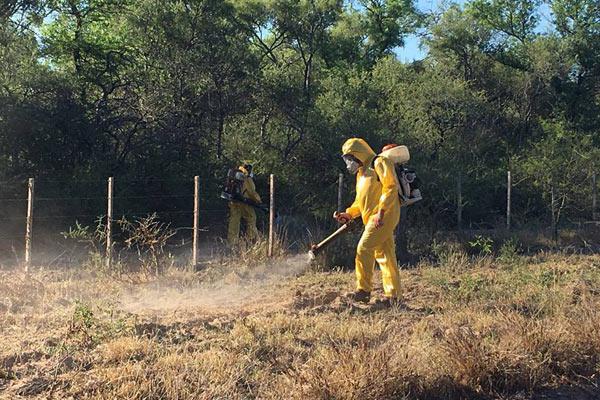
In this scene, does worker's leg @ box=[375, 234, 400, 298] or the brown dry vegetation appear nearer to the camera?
the brown dry vegetation

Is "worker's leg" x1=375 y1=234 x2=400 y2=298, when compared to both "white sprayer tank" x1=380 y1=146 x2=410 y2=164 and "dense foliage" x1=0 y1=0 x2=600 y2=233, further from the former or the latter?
"dense foliage" x1=0 y1=0 x2=600 y2=233

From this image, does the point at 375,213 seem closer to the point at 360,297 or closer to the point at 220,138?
the point at 360,297

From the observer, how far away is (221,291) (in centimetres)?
773

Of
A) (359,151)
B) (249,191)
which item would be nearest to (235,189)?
(249,191)

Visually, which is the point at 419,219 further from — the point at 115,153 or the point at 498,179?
the point at 115,153

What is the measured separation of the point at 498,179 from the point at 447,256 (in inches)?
275

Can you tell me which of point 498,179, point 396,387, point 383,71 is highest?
point 383,71

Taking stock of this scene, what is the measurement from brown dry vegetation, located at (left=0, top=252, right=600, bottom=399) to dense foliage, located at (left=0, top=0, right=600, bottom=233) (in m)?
4.90

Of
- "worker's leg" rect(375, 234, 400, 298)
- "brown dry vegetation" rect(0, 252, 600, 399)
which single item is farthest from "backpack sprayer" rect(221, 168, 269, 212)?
"worker's leg" rect(375, 234, 400, 298)

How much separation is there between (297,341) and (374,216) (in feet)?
6.99

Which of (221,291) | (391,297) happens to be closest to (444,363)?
(391,297)

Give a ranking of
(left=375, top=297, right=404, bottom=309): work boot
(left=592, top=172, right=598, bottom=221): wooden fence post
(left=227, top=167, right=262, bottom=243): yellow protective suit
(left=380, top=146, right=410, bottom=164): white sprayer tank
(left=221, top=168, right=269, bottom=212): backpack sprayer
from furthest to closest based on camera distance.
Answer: (left=592, top=172, right=598, bottom=221): wooden fence post, (left=227, top=167, right=262, bottom=243): yellow protective suit, (left=221, top=168, right=269, bottom=212): backpack sprayer, (left=380, top=146, right=410, bottom=164): white sprayer tank, (left=375, top=297, right=404, bottom=309): work boot

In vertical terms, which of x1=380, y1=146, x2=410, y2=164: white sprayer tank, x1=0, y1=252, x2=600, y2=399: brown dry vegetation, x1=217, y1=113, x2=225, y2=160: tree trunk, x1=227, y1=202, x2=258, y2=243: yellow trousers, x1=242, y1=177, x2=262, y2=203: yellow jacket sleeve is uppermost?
x1=217, y1=113, x2=225, y2=160: tree trunk

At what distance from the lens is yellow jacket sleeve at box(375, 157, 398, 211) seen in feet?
22.3
